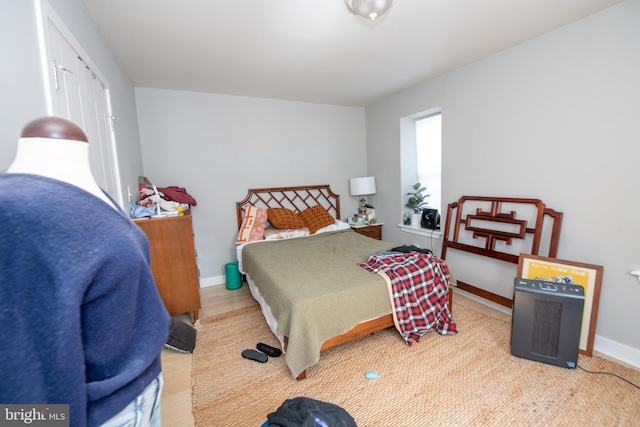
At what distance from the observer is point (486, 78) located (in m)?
2.82

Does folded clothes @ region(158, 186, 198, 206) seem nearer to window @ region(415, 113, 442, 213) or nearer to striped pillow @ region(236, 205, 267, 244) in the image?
striped pillow @ region(236, 205, 267, 244)

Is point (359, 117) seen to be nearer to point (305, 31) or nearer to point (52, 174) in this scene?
point (305, 31)

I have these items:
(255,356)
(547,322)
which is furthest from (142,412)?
(547,322)

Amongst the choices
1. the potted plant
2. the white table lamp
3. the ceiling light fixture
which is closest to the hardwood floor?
the potted plant

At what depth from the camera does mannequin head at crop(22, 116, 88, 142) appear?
0.68m

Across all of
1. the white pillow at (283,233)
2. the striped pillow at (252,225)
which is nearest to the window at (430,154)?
the white pillow at (283,233)

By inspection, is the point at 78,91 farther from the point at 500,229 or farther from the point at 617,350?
the point at 617,350

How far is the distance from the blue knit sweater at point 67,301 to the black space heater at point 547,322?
2449 mm

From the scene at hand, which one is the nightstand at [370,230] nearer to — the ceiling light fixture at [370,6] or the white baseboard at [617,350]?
the white baseboard at [617,350]

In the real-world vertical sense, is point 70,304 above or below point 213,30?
below

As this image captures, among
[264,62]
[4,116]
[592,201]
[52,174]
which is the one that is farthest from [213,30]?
[592,201]

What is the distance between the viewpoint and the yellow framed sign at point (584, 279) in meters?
2.07

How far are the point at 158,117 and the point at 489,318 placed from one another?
4.35m

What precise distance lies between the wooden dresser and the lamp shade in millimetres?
2668
